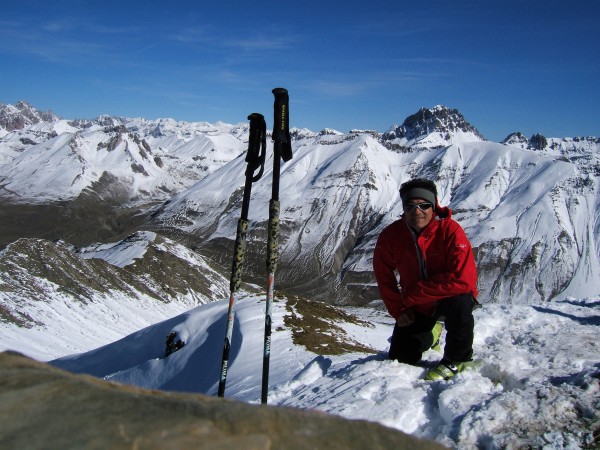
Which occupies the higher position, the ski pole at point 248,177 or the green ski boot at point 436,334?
the ski pole at point 248,177

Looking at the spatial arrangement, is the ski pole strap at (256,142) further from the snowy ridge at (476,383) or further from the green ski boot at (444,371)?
the green ski boot at (444,371)

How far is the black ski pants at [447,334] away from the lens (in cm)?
828

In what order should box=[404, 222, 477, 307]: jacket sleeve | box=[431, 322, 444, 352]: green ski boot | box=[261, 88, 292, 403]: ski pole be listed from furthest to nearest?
box=[431, 322, 444, 352]: green ski boot
box=[404, 222, 477, 307]: jacket sleeve
box=[261, 88, 292, 403]: ski pole

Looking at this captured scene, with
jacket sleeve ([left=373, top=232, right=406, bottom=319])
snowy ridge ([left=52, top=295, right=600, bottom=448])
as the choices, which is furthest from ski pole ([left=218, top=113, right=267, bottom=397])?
jacket sleeve ([left=373, top=232, right=406, bottom=319])

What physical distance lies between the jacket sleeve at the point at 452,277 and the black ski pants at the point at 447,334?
0.64ft

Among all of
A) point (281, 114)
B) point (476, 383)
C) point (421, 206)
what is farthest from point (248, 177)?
point (476, 383)

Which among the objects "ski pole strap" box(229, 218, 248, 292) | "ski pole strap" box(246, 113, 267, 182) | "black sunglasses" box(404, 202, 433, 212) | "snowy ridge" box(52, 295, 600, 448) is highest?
"ski pole strap" box(246, 113, 267, 182)

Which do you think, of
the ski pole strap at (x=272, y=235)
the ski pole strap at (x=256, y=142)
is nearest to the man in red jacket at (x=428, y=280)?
the ski pole strap at (x=272, y=235)

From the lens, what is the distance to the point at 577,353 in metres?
9.19

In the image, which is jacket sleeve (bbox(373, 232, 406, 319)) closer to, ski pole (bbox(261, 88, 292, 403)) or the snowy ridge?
the snowy ridge

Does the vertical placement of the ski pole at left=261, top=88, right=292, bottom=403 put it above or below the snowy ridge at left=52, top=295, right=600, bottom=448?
above

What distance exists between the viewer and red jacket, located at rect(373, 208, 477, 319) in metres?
8.30

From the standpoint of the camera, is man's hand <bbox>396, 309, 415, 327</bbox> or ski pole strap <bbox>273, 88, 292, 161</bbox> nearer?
ski pole strap <bbox>273, 88, 292, 161</bbox>

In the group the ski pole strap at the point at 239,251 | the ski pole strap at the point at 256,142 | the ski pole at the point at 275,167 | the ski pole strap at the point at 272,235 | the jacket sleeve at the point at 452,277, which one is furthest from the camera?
the ski pole strap at the point at 239,251
